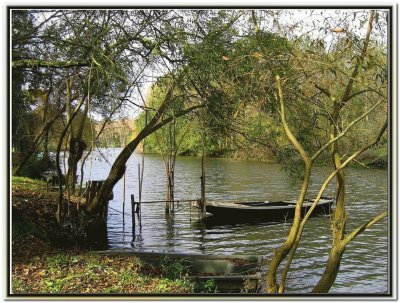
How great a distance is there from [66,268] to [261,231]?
8.07 metres

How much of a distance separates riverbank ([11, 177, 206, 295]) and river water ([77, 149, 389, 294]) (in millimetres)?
1344

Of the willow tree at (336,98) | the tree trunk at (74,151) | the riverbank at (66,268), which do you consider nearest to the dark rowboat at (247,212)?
the tree trunk at (74,151)

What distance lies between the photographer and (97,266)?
Answer: 18.0ft

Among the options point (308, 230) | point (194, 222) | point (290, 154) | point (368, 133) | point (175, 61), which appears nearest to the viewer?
point (368, 133)

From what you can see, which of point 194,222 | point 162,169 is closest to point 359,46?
point 194,222

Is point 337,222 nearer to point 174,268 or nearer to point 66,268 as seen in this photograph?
point 174,268

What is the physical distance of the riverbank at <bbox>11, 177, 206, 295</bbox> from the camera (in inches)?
185

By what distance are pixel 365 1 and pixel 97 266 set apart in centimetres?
392

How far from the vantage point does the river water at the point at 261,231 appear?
27.3ft

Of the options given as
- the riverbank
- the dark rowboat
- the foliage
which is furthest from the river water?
the foliage

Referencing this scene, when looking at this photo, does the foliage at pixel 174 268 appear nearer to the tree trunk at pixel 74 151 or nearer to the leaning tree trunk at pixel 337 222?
the leaning tree trunk at pixel 337 222

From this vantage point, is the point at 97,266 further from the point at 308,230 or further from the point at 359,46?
the point at 308,230

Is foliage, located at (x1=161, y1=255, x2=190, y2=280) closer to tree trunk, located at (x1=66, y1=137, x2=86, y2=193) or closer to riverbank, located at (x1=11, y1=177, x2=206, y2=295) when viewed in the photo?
riverbank, located at (x1=11, y1=177, x2=206, y2=295)

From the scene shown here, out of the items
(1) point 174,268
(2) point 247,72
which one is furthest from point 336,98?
(1) point 174,268
